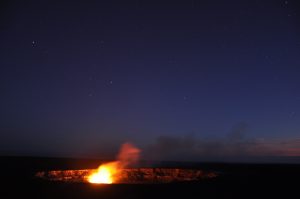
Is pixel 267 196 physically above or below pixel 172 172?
below

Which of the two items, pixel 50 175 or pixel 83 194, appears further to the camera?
pixel 50 175

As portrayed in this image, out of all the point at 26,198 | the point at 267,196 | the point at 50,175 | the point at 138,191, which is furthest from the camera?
the point at 50,175

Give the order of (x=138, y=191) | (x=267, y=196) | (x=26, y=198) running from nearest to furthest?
(x=26, y=198), (x=138, y=191), (x=267, y=196)

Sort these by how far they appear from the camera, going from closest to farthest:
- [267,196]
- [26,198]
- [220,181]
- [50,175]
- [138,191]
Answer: [26,198] < [138,191] < [267,196] < [220,181] < [50,175]

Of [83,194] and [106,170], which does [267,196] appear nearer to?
[83,194]

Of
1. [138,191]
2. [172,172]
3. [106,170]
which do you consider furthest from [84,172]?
[138,191]

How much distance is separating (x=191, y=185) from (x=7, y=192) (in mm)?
10336

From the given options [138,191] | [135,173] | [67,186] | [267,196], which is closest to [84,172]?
[135,173]

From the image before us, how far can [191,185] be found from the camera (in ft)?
64.8

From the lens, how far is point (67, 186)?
18312 millimetres

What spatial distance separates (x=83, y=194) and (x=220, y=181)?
10.2 meters

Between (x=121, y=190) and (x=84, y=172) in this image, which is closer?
(x=121, y=190)

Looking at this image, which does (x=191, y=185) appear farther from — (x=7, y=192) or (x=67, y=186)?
(x=7, y=192)

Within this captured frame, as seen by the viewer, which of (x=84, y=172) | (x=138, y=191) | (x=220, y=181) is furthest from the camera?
(x=84, y=172)
